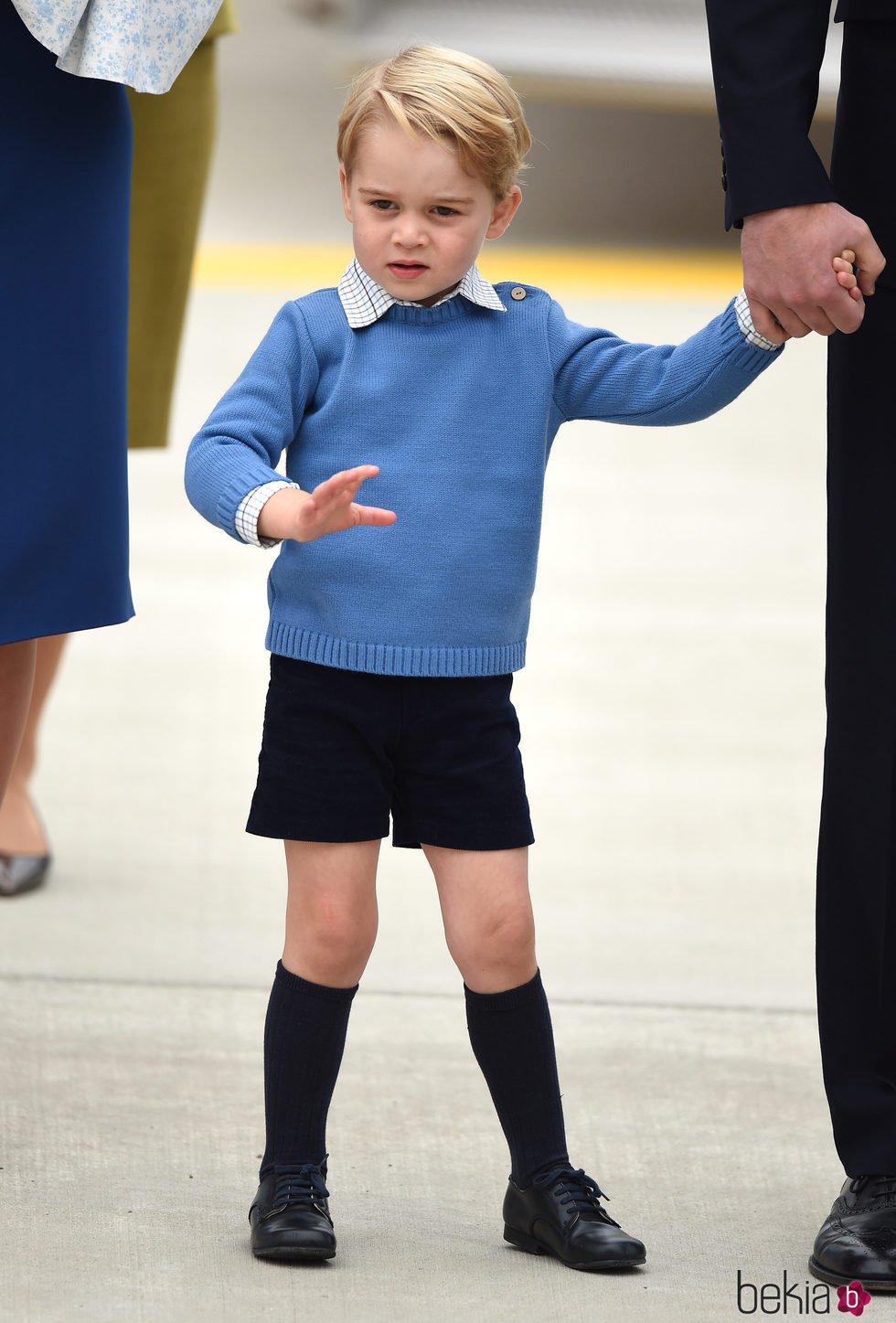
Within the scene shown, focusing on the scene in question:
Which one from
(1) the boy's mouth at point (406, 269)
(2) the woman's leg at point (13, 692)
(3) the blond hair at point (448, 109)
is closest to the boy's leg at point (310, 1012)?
(2) the woman's leg at point (13, 692)

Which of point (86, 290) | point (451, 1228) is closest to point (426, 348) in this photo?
point (86, 290)

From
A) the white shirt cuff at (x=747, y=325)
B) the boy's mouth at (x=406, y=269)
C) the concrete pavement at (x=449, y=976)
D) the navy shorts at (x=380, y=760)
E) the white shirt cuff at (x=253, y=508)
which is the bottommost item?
the concrete pavement at (x=449, y=976)

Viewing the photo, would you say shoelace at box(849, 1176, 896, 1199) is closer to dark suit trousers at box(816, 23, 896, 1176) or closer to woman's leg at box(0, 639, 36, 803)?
dark suit trousers at box(816, 23, 896, 1176)

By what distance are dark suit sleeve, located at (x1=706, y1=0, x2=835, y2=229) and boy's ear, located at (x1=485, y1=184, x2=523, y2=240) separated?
→ 0.23 m

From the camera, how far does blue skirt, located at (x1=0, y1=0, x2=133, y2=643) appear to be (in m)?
1.88

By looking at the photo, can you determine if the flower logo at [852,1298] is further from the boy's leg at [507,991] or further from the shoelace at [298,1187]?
the shoelace at [298,1187]

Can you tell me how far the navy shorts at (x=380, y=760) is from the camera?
175 centimetres

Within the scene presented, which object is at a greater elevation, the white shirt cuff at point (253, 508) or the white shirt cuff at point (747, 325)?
the white shirt cuff at point (747, 325)

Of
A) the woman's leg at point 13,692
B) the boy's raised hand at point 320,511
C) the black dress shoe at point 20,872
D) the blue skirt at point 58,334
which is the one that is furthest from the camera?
the black dress shoe at point 20,872

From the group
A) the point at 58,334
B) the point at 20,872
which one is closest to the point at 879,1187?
the point at 58,334

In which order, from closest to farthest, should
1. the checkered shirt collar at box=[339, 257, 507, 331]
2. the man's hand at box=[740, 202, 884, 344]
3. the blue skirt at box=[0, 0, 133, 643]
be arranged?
the man's hand at box=[740, 202, 884, 344], the checkered shirt collar at box=[339, 257, 507, 331], the blue skirt at box=[0, 0, 133, 643]

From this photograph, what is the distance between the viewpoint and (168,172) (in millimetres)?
2693

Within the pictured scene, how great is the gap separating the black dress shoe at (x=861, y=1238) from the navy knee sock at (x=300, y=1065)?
1.69 feet

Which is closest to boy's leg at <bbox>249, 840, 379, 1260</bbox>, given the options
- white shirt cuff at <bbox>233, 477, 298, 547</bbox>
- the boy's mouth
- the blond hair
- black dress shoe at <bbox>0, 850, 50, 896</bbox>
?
white shirt cuff at <bbox>233, 477, 298, 547</bbox>
